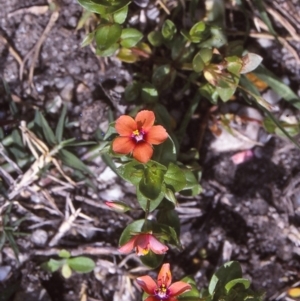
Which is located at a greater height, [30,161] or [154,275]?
[30,161]

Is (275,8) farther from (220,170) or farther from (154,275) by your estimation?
(154,275)

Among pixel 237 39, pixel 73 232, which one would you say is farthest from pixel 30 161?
pixel 237 39

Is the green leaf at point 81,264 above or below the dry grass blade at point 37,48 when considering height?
below

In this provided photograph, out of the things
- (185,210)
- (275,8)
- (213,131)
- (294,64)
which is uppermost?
(275,8)

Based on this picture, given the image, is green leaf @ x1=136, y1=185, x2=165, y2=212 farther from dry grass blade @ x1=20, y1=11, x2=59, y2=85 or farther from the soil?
dry grass blade @ x1=20, y1=11, x2=59, y2=85

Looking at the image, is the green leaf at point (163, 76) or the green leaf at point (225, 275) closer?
the green leaf at point (225, 275)

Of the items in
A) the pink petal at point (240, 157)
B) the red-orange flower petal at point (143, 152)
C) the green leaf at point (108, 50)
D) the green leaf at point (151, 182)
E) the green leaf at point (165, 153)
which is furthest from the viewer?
the pink petal at point (240, 157)

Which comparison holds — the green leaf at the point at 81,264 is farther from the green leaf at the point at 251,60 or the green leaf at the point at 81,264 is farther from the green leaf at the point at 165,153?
the green leaf at the point at 251,60

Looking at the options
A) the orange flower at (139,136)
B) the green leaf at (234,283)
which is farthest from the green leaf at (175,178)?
the green leaf at (234,283)
